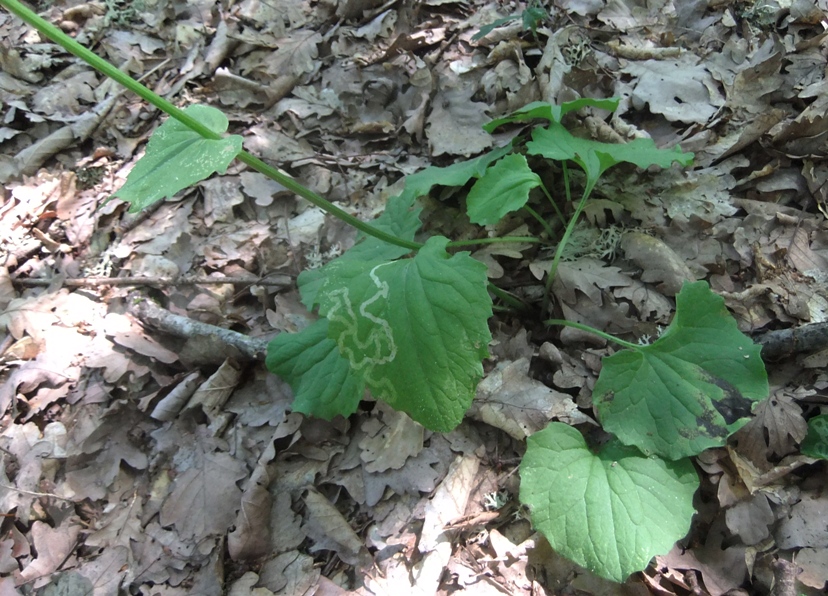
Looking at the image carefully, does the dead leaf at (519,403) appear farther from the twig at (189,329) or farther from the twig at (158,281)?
the twig at (158,281)

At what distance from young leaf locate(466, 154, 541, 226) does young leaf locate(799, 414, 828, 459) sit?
1.39 meters

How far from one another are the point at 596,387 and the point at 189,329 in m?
2.04

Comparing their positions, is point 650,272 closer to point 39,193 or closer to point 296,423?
point 296,423

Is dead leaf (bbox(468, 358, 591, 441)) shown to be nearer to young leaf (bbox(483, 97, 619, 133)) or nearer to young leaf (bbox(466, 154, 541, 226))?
young leaf (bbox(466, 154, 541, 226))

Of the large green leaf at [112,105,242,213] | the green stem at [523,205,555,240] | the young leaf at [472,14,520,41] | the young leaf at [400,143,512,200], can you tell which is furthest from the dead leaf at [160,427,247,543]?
the young leaf at [472,14,520,41]

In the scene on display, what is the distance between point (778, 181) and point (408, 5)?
2.80 m

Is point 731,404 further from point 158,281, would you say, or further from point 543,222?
point 158,281

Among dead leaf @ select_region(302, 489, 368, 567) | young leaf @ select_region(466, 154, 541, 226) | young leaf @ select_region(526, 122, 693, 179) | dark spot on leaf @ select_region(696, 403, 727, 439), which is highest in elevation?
young leaf @ select_region(526, 122, 693, 179)

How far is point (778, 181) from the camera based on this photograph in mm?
2479

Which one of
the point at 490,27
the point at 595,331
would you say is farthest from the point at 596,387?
the point at 490,27

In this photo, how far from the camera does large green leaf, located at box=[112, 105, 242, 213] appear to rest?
154 centimetres

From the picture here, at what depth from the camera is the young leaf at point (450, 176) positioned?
98.4 inches

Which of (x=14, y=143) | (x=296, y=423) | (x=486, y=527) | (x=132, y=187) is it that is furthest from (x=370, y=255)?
(x=14, y=143)

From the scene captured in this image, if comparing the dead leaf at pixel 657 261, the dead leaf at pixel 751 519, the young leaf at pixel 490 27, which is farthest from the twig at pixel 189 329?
the young leaf at pixel 490 27
